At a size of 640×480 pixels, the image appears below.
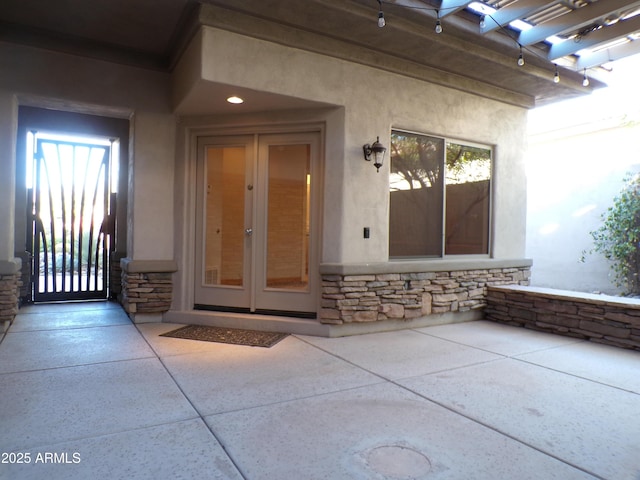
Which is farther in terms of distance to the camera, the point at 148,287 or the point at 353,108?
the point at 148,287

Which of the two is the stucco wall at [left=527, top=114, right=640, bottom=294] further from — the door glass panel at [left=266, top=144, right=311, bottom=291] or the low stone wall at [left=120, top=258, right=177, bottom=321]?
the low stone wall at [left=120, top=258, right=177, bottom=321]

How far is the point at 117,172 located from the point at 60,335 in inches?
112

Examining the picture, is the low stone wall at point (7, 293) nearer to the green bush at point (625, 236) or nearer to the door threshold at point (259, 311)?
the door threshold at point (259, 311)

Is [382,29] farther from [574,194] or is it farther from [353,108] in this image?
[574,194]

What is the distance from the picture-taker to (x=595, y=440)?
238 cm

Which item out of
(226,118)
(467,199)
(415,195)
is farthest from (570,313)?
(226,118)

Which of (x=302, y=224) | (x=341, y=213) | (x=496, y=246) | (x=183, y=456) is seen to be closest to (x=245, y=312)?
(x=302, y=224)

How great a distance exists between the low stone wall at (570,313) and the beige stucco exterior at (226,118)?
742 millimetres

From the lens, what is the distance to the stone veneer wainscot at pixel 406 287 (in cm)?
465

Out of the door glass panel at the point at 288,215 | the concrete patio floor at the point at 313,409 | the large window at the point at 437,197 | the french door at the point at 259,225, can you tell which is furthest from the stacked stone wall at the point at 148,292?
the large window at the point at 437,197

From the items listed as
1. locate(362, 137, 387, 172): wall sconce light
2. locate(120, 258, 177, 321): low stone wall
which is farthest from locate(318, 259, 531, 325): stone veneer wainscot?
locate(120, 258, 177, 321): low stone wall

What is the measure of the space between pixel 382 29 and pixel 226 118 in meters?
Answer: 1.99

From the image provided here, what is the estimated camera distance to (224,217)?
516 cm

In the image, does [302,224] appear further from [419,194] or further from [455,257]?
[455,257]
